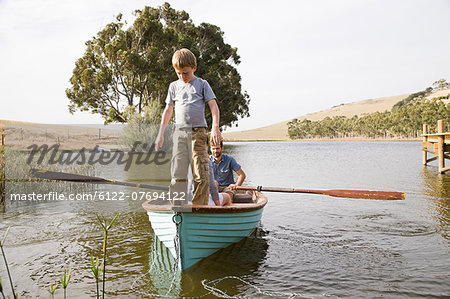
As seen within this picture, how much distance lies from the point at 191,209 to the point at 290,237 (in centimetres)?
287

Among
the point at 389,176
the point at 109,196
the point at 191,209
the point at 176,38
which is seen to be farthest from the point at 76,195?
the point at 176,38

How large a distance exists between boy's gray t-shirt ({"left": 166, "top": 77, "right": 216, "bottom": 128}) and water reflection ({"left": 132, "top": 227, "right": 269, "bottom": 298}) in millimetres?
1980

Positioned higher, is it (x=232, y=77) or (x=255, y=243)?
(x=232, y=77)

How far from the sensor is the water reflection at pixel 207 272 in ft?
15.3

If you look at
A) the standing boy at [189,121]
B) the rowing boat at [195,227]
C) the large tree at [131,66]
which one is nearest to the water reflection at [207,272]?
the rowing boat at [195,227]

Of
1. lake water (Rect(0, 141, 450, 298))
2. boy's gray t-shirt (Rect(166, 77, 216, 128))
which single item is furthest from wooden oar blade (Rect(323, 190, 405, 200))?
boy's gray t-shirt (Rect(166, 77, 216, 128))

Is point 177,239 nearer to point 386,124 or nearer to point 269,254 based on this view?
point 269,254

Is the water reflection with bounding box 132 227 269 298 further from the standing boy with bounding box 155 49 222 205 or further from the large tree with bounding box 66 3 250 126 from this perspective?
the large tree with bounding box 66 3 250 126

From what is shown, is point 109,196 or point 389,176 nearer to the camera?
point 109,196

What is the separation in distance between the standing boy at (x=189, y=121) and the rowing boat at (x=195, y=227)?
305 millimetres

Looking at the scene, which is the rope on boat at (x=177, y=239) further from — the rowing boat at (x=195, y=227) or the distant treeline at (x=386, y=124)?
the distant treeline at (x=386, y=124)

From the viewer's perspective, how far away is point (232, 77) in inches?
1970

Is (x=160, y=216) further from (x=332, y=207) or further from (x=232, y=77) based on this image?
(x=232, y=77)

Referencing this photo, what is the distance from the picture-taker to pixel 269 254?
19.7ft
